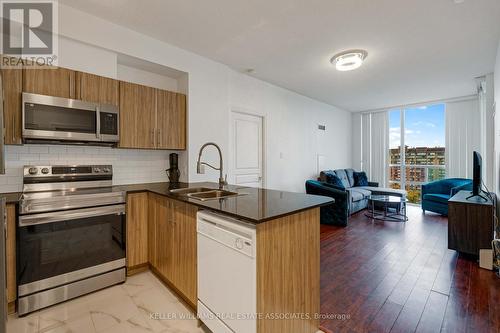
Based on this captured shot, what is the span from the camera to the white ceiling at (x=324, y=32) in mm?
2256

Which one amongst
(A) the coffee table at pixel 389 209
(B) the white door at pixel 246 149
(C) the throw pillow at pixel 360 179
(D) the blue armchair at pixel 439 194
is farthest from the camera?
(C) the throw pillow at pixel 360 179

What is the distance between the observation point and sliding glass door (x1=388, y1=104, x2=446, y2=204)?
5875 mm

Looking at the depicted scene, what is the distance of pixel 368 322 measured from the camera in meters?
1.83

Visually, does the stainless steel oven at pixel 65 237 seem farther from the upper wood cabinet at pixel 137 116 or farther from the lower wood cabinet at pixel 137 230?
the upper wood cabinet at pixel 137 116

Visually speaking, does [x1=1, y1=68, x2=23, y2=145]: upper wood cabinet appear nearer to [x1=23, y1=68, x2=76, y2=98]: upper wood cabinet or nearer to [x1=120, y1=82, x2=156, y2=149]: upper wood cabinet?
→ [x1=23, y1=68, x2=76, y2=98]: upper wood cabinet

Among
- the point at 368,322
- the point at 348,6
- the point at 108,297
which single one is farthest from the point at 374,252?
the point at 108,297

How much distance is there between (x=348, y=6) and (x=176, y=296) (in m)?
3.18

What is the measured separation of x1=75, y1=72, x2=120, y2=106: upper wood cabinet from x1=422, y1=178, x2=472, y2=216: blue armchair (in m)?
6.13

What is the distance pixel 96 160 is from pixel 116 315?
1.65 meters

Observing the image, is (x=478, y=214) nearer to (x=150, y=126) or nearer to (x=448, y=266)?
(x=448, y=266)

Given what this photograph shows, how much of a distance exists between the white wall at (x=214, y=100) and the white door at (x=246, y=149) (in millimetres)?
178

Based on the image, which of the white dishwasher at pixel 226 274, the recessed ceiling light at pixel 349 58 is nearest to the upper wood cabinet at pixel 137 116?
the white dishwasher at pixel 226 274

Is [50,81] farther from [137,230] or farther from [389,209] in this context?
[389,209]

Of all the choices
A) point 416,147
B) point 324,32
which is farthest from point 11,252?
point 416,147
